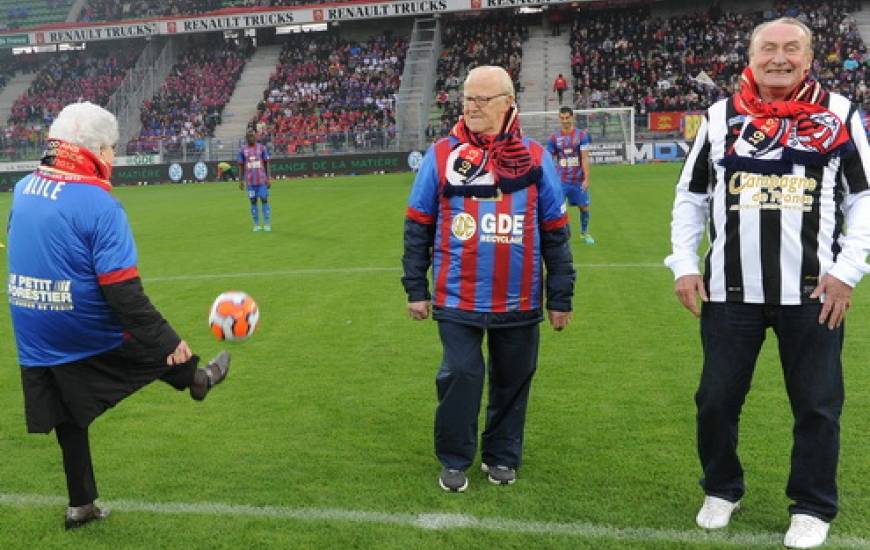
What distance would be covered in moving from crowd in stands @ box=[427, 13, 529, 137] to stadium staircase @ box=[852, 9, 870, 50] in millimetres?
15852

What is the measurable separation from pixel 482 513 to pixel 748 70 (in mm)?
2233

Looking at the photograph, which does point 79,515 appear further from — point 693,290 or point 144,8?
point 144,8

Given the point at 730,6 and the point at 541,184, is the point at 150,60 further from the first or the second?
the point at 541,184

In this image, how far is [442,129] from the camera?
3294 centimetres

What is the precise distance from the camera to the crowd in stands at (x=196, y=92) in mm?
40344

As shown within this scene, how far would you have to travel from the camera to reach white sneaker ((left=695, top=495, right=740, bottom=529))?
3.52 metres

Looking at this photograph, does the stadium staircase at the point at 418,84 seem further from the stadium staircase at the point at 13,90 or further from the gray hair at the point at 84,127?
the gray hair at the point at 84,127

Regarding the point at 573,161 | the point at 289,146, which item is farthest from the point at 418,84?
the point at 573,161

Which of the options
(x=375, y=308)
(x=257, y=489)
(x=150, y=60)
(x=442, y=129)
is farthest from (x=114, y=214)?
(x=150, y=60)

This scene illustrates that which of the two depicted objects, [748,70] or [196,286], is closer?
[748,70]

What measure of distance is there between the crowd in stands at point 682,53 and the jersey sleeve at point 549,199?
99.7 feet

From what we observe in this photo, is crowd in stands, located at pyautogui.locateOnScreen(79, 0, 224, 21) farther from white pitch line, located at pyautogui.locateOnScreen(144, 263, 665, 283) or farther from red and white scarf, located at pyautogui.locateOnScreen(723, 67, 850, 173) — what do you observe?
red and white scarf, located at pyautogui.locateOnScreen(723, 67, 850, 173)

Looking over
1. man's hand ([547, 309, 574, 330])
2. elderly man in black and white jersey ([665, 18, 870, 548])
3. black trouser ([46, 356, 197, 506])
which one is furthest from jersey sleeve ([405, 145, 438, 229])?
black trouser ([46, 356, 197, 506])

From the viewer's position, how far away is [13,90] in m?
47.2
